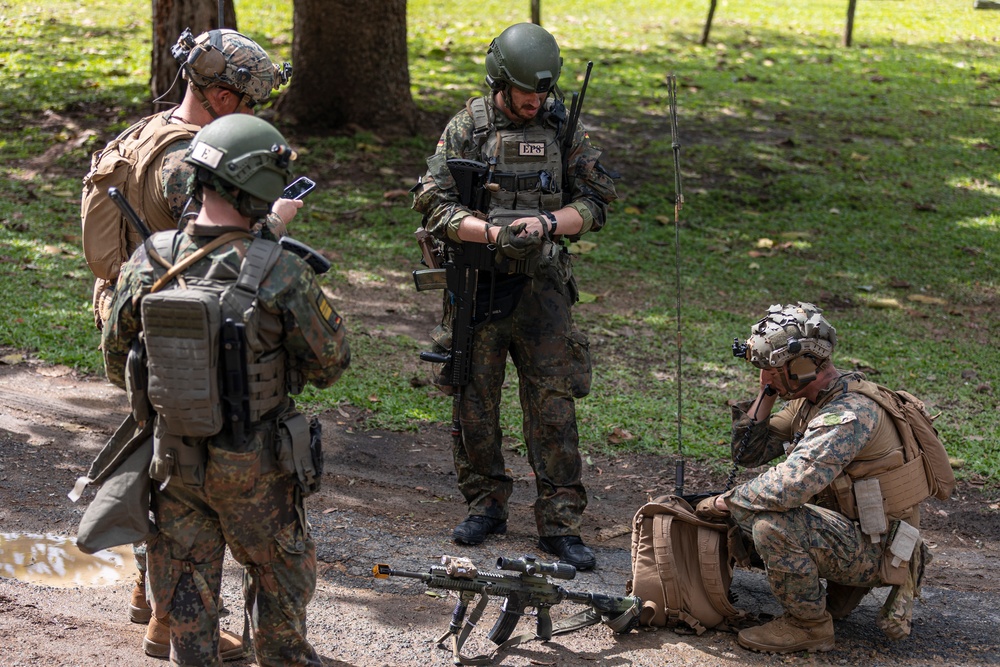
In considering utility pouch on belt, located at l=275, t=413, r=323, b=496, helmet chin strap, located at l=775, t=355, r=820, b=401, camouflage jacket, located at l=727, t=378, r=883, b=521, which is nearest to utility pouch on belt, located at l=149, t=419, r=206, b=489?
utility pouch on belt, located at l=275, t=413, r=323, b=496

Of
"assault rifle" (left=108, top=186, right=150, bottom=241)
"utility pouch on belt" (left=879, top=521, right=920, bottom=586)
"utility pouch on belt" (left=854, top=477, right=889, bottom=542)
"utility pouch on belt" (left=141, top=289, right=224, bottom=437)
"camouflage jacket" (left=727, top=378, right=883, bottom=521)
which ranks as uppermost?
"assault rifle" (left=108, top=186, right=150, bottom=241)

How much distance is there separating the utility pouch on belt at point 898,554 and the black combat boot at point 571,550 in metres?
1.44

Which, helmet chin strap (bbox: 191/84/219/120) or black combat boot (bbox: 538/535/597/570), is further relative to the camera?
black combat boot (bbox: 538/535/597/570)

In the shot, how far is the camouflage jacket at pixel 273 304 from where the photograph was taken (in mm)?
3559

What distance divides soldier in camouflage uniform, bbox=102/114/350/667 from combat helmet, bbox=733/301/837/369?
199 cm

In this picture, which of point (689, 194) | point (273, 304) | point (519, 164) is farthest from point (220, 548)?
point (689, 194)

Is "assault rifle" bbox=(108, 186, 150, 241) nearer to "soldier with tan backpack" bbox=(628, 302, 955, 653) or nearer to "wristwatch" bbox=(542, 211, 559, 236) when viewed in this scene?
"wristwatch" bbox=(542, 211, 559, 236)

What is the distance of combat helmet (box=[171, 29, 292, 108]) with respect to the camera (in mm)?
4438

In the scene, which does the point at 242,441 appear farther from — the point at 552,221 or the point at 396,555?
the point at 552,221

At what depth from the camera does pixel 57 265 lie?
29.2ft

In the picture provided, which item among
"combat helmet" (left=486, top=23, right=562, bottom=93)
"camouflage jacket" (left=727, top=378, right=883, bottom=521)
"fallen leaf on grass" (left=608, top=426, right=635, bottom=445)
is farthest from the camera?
"fallen leaf on grass" (left=608, top=426, right=635, bottom=445)

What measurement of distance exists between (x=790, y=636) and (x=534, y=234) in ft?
7.06

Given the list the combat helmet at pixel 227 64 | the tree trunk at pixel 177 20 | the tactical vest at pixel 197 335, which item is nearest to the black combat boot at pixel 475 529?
the tactical vest at pixel 197 335

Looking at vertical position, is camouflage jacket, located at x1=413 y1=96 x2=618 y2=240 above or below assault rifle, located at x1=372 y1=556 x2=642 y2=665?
above
